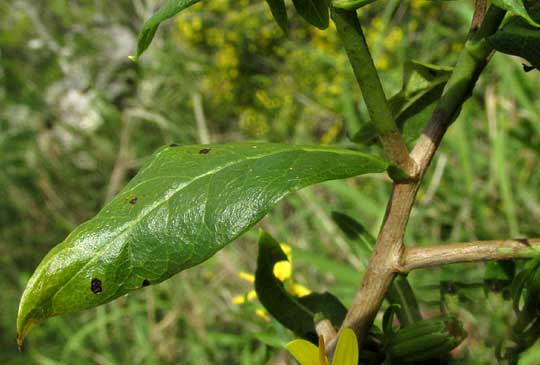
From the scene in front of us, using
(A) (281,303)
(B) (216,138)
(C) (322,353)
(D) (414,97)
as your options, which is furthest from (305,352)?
(B) (216,138)

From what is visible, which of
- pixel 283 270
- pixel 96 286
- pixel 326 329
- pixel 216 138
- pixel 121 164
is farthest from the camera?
pixel 216 138

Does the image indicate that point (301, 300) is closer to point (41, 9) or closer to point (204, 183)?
point (204, 183)

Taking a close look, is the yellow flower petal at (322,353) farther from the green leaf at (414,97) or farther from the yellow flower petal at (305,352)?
the green leaf at (414,97)

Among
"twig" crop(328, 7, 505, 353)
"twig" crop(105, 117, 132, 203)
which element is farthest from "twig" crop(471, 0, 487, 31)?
"twig" crop(105, 117, 132, 203)

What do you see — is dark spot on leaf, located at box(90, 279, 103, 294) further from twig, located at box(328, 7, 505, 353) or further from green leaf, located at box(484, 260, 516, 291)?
green leaf, located at box(484, 260, 516, 291)

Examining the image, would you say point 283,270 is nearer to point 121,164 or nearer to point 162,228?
point 162,228

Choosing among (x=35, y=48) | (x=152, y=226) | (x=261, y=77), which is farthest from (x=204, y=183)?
(x=35, y=48)

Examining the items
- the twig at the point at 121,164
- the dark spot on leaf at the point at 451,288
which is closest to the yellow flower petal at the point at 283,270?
the dark spot on leaf at the point at 451,288
